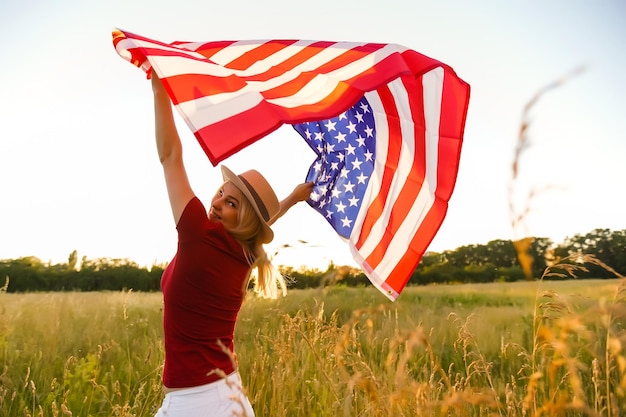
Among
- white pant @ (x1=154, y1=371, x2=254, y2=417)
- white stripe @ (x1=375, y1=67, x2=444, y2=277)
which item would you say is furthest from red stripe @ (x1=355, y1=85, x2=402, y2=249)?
white pant @ (x1=154, y1=371, x2=254, y2=417)

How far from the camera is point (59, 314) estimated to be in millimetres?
6496

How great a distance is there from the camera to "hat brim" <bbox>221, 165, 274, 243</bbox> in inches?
105

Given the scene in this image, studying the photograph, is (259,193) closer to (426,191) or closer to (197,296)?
(197,296)

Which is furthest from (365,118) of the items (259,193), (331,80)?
(259,193)

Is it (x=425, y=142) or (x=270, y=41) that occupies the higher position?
(x=270, y=41)

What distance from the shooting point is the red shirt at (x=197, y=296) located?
7.91 ft

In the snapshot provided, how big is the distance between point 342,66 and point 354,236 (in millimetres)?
1236

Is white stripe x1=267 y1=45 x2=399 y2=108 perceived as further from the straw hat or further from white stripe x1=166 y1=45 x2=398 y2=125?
the straw hat

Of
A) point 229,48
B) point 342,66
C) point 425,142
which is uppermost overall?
point 229,48

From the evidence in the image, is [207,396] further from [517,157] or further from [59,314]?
[59,314]

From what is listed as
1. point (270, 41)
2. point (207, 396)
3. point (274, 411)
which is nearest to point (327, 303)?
point (274, 411)

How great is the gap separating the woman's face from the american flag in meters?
0.47

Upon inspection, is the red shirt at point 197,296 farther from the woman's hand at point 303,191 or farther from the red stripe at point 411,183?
the red stripe at point 411,183

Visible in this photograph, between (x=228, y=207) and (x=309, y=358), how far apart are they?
2.48 metres
